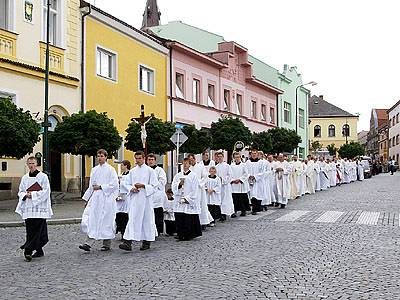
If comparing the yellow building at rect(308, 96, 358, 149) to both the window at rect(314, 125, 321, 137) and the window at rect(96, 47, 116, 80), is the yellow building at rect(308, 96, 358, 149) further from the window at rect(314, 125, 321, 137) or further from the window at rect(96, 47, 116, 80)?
the window at rect(96, 47, 116, 80)

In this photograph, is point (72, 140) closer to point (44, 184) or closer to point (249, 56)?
point (44, 184)

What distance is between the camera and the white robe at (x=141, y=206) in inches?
430

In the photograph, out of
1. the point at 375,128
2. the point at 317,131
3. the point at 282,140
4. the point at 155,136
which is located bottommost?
the point at 155,136

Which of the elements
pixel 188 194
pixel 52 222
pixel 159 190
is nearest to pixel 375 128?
pixel 52 222

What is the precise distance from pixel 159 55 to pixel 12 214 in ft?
54.5

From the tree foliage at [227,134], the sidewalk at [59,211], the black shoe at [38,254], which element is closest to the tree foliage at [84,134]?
the sidewalk at [59,211]

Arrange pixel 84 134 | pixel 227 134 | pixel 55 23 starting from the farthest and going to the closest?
pixel 227 134 → pixel 55 23 → pixel 84 134

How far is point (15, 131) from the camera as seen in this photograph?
15.7 meters

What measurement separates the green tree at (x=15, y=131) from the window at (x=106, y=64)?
9704mm

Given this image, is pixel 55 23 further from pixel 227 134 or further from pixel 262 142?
pixel 262 142

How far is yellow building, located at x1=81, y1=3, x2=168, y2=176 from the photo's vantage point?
25078 mm

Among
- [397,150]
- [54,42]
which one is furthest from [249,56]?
[397,150]

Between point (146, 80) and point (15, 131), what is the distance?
15.2 m

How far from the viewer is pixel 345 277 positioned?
8.31 meters
